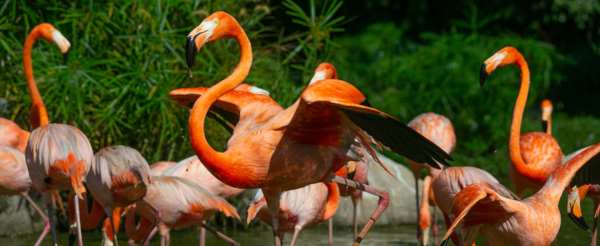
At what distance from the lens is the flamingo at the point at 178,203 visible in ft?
13.9

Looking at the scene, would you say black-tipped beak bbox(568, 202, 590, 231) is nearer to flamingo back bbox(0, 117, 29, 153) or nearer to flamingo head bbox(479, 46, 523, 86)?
flamingo head bbox(479, 46, 523, 86)

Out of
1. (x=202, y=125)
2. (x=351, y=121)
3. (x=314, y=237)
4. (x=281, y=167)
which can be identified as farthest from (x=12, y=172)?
(x=351, y=121)

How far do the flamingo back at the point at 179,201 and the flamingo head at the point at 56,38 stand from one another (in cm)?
122

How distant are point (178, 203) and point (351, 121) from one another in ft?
4.71

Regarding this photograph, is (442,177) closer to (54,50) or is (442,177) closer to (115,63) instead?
(115,63)

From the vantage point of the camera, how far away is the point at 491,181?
13.4 feet

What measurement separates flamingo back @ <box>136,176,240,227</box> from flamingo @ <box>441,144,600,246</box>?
1.50m

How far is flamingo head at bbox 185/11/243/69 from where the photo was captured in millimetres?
2966

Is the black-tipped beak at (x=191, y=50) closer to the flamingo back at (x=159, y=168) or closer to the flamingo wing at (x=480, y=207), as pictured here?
the flamingo wing at (x=480, y=207)

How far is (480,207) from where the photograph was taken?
134 inches

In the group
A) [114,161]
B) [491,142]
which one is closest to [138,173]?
[114,161]

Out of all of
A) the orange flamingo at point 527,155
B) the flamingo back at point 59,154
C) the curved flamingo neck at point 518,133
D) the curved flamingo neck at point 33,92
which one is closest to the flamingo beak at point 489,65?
the orange flamingo at point 527,155

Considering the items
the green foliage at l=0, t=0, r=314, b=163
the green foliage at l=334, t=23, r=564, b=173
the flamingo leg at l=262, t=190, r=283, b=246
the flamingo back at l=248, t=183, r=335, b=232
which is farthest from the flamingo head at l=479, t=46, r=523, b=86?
the green foliage at l=334, t=23, r=564, b=173

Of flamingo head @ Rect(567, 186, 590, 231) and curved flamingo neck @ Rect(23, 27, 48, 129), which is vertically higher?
curved flamingo neck @ Rect(23, 27, 48, 129)
